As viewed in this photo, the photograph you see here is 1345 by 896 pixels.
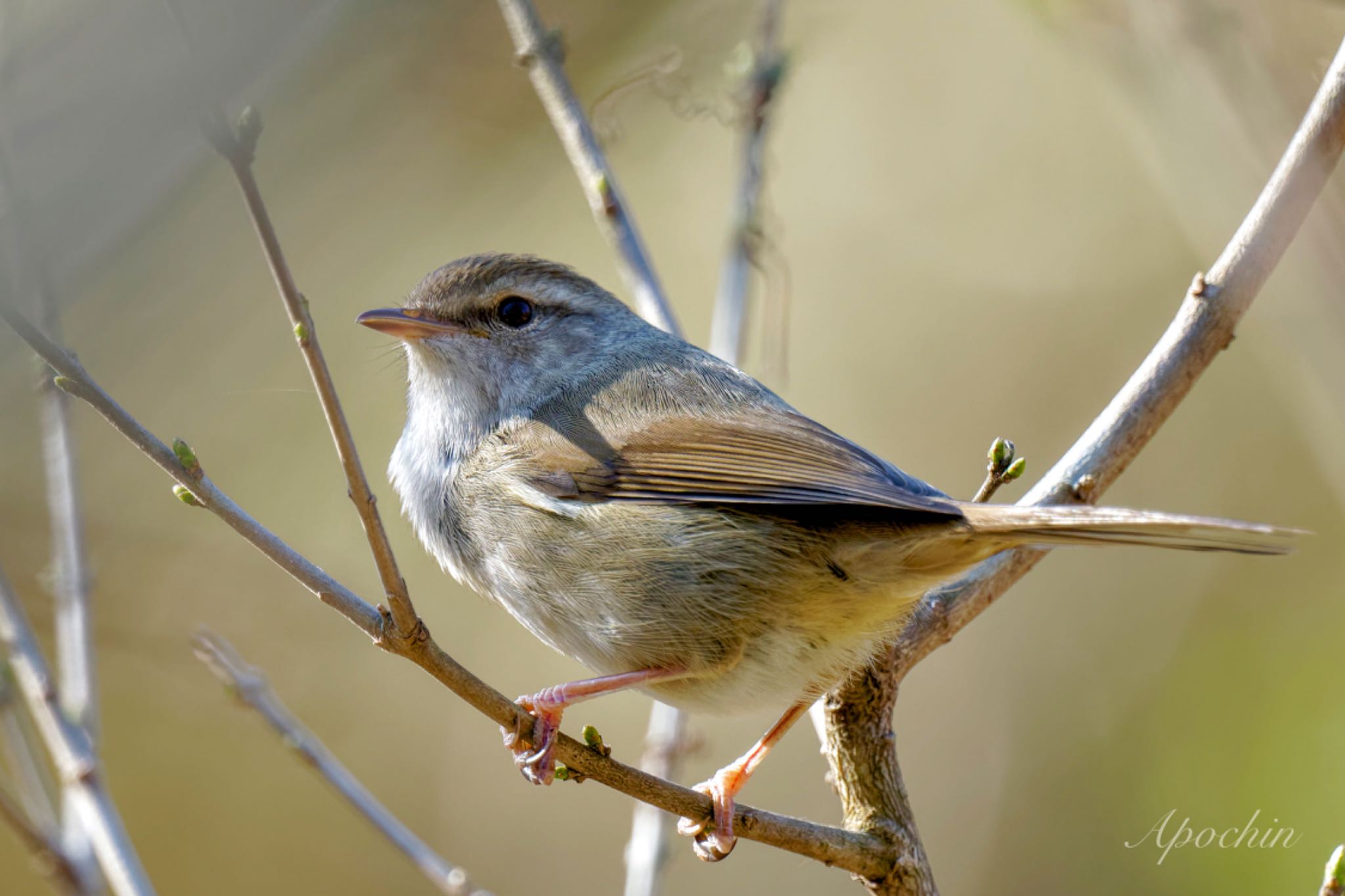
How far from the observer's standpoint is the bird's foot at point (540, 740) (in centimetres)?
292

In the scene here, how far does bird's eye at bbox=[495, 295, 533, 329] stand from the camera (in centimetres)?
419

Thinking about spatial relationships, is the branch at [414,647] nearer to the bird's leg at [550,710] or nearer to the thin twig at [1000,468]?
the bird's leg at [550,710]

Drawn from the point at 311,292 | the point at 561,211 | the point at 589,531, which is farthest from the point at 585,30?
the point at 589,531

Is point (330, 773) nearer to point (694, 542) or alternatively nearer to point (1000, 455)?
point (694, 542)

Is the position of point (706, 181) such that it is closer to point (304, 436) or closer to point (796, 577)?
point (304, 436)

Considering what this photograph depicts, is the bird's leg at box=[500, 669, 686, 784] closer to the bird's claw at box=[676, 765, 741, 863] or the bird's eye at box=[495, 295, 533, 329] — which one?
the bird's claw at box=[676, 765, 741, 863]

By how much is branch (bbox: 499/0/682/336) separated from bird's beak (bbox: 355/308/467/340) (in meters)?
0.74

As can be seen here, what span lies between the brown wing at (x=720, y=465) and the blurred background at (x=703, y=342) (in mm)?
1504

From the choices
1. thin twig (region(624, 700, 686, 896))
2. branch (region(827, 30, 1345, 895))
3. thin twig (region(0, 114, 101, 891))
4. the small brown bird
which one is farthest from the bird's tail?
thin twig (region(0, 114, 101, 891))

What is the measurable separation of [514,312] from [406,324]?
1.59 ft

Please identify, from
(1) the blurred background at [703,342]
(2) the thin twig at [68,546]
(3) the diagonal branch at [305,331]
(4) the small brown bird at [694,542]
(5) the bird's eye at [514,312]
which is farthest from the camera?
(1) the blurred background at [703,342]

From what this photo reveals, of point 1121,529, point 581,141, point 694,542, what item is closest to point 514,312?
point 581,141

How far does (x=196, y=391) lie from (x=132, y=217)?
1.03 m

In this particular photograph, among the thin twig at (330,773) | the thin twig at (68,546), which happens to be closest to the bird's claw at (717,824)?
the thin twig at (330,773)
